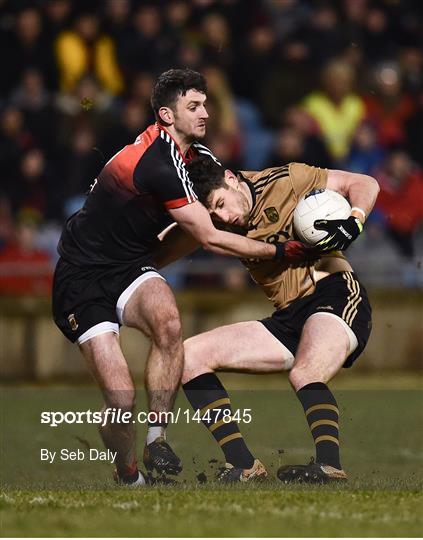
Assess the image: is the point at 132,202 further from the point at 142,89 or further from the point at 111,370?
the point at 142,89

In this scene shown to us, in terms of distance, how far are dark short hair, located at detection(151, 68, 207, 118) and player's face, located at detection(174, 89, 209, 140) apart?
39 mm

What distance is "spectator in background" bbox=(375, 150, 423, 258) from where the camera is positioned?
570 inches

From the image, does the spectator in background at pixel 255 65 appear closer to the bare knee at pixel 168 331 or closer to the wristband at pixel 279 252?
the wristband at pixel 279 252

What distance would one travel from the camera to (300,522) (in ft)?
20.3

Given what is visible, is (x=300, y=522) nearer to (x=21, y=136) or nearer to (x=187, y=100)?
(x=187, y=100)

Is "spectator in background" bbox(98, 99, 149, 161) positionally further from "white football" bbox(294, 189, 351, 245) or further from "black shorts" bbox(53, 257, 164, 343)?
"white football" bbox(294, 189, 351, 245)

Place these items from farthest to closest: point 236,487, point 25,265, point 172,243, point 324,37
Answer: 1. point 324,37
2. point 25,265
3. point 172,243
4. point 236,487

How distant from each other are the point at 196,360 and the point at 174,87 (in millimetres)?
1567

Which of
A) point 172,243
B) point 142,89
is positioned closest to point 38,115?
point 142,89

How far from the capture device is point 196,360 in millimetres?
8141

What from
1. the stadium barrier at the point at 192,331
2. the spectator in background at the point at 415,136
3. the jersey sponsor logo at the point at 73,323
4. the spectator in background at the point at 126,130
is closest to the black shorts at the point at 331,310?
the jersey sponsor logo at the point at 73,323

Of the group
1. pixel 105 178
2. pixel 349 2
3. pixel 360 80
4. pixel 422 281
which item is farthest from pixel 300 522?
pixel 349 2

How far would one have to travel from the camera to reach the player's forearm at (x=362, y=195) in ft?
26.5

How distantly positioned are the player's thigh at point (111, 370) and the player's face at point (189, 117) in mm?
1229
